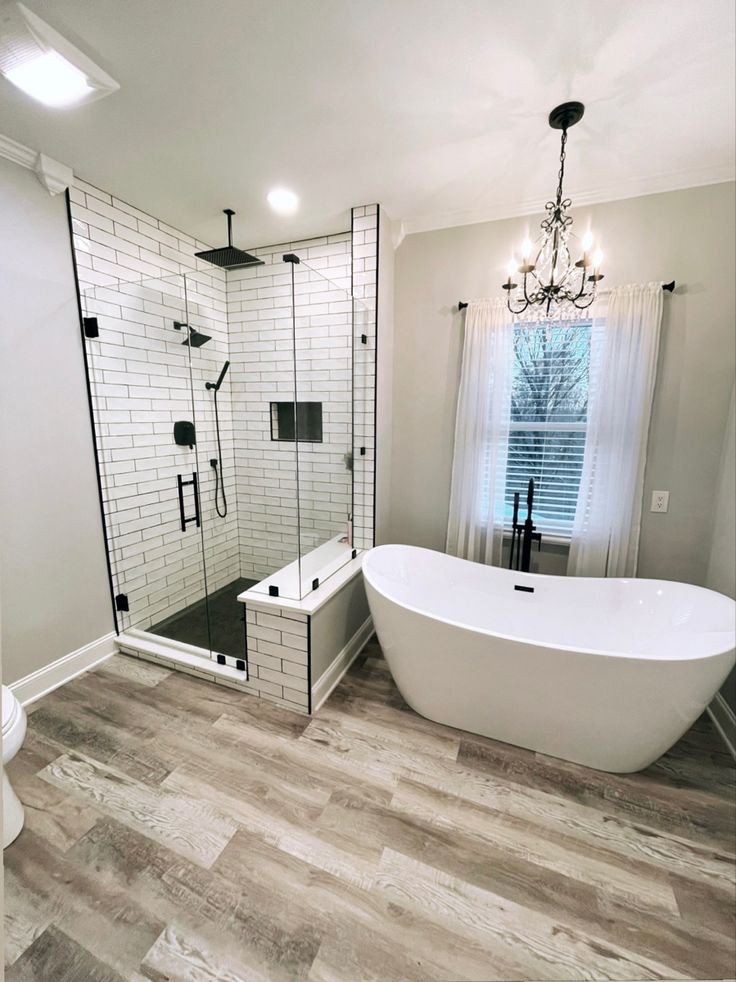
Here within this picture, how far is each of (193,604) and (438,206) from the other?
2.92 metres

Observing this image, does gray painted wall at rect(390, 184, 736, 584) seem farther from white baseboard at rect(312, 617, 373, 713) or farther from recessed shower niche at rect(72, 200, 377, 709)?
white baseboard at rect(312, 617, 373, 713)

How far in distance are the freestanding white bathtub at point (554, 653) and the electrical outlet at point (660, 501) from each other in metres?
0.45

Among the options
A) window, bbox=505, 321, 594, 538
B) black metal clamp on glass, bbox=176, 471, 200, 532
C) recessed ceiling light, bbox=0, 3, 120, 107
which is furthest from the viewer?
black metal clamp on glass, bbox=176, 471, 200, 532

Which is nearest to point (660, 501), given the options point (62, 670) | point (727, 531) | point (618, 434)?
point (727, 531)

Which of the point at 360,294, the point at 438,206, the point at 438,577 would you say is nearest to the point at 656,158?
the point at 438,206

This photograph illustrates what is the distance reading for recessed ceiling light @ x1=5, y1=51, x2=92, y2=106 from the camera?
1535 millimetres

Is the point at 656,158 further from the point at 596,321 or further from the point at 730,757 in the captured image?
the point at 730,757

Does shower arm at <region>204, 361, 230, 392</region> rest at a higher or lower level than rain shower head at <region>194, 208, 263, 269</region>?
lower

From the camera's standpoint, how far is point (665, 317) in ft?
7.68

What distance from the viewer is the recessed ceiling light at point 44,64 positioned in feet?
4.60

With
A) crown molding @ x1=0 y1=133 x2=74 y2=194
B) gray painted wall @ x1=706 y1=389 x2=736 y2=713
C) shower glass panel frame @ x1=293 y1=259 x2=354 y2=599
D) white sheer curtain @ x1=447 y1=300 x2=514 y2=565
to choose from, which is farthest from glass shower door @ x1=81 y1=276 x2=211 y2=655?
gray painted wall @ x1=706 y1=389 x2=736 y2=713

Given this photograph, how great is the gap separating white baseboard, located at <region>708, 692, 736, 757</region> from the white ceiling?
2.68 metres

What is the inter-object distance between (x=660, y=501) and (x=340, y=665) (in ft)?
6.78

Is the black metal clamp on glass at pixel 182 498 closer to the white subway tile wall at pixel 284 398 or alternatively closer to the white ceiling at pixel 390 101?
the white subway tile wall at pixel 284 398
